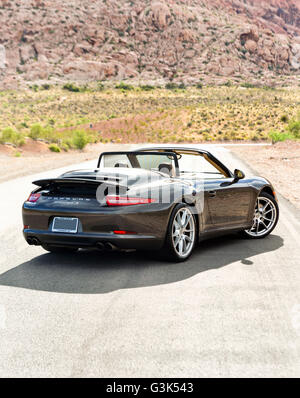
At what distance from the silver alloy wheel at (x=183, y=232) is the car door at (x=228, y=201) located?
46cm

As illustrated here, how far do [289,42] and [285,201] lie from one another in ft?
562

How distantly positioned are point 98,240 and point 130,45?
5536 inches

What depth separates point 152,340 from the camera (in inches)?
171

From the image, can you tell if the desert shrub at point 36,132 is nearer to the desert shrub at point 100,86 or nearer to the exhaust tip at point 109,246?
the exhaust tip at point 109,246

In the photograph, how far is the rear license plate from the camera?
257 inches

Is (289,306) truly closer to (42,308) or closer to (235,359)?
(235,359)

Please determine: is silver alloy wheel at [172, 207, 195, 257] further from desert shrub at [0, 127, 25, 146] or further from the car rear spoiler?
desert shrub at [0, 127, 25, 146]

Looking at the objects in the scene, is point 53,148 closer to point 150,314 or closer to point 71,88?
point 150,314

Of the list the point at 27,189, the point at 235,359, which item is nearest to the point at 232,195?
the point at 235,359

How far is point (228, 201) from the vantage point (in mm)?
7875

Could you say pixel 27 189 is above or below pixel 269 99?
above

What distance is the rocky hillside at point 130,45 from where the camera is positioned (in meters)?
132

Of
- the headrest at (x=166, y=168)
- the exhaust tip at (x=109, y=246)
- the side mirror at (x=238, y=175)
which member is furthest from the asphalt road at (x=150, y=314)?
the headrest at (x=166, y=168)
